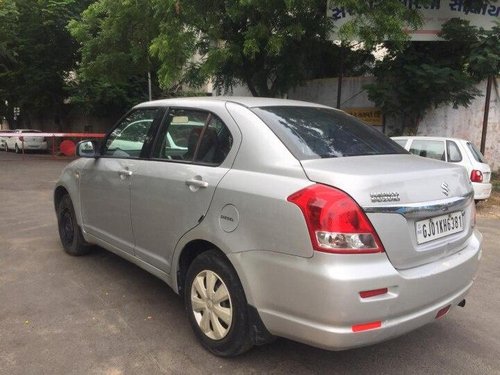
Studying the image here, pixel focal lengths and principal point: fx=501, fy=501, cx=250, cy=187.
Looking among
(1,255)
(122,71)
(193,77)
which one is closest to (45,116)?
(122,71)

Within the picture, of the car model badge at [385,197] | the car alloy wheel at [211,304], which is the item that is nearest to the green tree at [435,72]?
the car model badge at [385,197]

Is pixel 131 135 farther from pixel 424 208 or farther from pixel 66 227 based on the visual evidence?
pixel 424 208

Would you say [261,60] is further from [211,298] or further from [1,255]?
[211,298]

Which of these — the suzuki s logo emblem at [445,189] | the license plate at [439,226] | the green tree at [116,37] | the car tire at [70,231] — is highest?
the green tree at [116,37]

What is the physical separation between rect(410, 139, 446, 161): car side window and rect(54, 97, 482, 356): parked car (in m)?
6.34

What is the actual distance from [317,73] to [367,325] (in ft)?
45.9

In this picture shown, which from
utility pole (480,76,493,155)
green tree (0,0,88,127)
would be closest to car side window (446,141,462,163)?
utility pole (480,76,493,155)

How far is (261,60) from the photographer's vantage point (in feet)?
41.9

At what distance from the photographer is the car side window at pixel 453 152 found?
9.38m

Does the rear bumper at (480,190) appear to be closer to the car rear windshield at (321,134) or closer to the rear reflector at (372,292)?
the car rear windshield at (321,134)

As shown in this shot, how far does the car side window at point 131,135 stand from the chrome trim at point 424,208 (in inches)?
85.9

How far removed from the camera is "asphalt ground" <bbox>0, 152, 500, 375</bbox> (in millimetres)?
3184

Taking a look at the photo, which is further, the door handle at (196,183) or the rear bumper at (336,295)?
the door handle at (196,183)

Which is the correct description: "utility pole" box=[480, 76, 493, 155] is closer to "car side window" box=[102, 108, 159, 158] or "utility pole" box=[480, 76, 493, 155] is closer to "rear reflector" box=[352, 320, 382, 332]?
"car side window" box=[102, 108, 159, 158]
